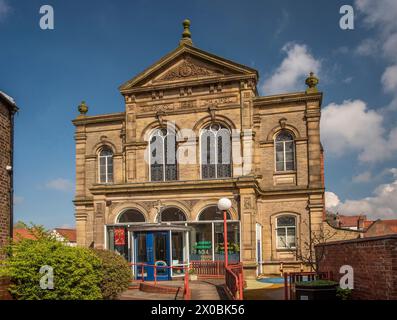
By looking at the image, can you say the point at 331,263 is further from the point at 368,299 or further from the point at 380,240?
the point at 380,240

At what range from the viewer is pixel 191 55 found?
30547mm

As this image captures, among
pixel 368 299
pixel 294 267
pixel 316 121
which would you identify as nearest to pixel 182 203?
pixel 294 267

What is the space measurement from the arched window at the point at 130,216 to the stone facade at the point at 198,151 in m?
0.32

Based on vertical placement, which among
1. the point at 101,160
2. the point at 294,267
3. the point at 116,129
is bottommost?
the point at 294,267

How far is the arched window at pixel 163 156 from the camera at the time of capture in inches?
1193

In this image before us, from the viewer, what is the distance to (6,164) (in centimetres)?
1747

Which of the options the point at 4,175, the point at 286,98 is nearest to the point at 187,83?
the point at 286,98

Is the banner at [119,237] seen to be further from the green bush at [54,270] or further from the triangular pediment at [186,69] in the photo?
the green bush at [54,270]

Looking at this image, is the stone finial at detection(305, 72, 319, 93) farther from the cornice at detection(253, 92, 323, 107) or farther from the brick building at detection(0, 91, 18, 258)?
the brick building at detection(0, 91, 18, 258)

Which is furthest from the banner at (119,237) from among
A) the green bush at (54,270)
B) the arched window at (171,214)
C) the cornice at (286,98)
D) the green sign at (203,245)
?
the green bush at (54,270)

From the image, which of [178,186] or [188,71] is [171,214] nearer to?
[178,186]

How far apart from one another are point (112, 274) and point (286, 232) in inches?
649

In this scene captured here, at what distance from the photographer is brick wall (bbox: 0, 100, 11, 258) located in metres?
17.0

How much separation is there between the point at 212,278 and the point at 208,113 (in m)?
11.3
